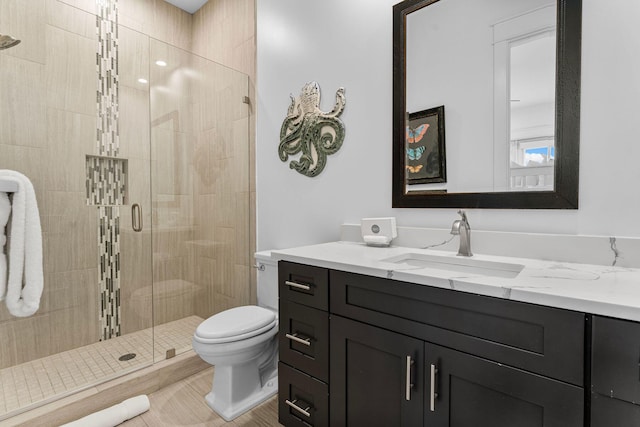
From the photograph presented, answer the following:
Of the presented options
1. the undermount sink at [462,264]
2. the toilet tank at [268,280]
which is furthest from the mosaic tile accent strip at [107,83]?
the undermount sink at [462,264]

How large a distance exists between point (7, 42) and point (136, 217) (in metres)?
1.24

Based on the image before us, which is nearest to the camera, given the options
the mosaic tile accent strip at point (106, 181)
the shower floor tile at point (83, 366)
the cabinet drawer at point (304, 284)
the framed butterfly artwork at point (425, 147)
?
the cabinet drawer at point (304, 284)

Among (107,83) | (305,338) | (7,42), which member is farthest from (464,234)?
(7,42)

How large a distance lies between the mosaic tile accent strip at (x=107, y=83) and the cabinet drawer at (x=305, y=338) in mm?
1844

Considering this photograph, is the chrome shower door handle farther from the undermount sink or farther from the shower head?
the undermount sink

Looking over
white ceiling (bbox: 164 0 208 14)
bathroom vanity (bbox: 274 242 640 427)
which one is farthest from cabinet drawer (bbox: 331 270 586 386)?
white ceiling (bbox: 164 0 208 14)

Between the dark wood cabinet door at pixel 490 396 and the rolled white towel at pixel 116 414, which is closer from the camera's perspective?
the dark wood cabinet door at pixel 490 396

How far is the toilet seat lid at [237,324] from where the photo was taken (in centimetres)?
160

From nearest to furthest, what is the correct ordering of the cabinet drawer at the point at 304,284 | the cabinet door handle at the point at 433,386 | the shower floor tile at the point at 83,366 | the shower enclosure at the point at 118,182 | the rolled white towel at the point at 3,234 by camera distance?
the cabinet door handle at the point at 433,386, the cabinet drawer at the point at 304,284, the rolled white towel at the point at 3,234, the shower floor tile at the point at 83,366, the shower enclosure at the point at 118,182

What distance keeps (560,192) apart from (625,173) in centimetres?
19

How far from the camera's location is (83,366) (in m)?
1.96

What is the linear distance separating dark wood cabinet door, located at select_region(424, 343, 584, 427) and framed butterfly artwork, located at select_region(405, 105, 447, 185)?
2.76 ft

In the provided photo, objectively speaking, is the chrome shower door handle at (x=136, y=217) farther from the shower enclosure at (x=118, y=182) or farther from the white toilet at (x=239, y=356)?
the white toilet at (x=239, y=356)

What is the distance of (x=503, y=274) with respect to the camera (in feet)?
3.97
